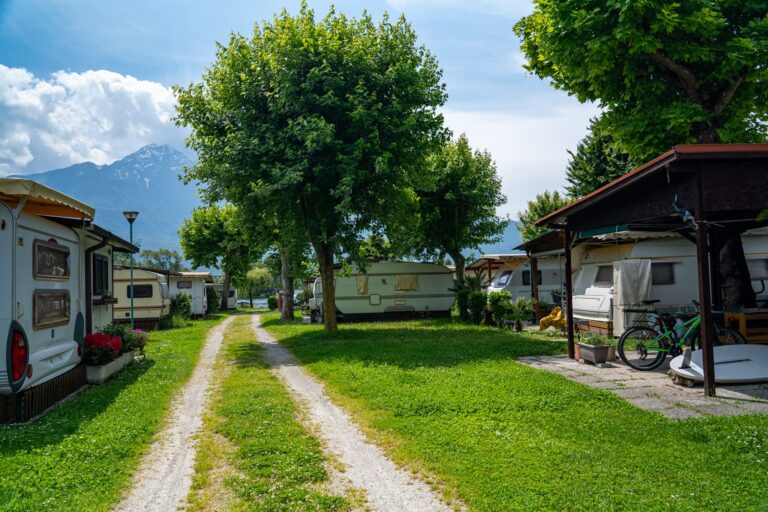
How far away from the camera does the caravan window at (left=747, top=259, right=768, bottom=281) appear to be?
14.3m

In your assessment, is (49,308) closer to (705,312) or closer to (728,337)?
(705,312)

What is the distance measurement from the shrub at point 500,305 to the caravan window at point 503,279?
3825mm

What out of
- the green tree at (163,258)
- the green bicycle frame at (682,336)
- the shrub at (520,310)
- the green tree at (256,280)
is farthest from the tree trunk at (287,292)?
the green tree at (163,258)

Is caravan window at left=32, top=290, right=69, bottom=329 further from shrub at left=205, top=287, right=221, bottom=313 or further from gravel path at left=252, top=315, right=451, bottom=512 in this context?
shrub at left=205, top=287, right=221, bottom=313

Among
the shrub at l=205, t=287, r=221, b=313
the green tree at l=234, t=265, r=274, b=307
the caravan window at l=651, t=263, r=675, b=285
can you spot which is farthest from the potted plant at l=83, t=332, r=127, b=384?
the green tree at l=234, t=265, r=274, b=307

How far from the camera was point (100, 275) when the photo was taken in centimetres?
1192

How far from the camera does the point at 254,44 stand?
17266 millimetres

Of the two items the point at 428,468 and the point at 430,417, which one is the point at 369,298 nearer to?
the point at 430,417

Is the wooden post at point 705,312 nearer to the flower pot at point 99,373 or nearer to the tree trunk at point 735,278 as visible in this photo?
the tree trunk at point 735,278

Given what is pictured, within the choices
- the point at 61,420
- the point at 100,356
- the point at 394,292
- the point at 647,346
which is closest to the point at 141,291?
the point at 394,292

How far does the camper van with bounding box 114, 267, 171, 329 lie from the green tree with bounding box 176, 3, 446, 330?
698cm

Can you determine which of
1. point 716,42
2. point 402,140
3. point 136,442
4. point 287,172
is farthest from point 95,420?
point 716,42

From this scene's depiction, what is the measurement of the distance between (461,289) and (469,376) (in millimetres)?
11931

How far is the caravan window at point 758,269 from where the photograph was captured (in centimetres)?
1434
